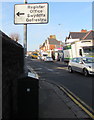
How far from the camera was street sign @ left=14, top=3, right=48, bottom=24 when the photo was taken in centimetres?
568

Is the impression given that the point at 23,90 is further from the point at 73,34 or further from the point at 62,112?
the point at 73,34

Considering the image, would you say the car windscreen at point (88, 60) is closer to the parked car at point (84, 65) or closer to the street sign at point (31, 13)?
the parked car at point (84, 65)

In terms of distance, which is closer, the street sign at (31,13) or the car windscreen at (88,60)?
the street sign at (31,13)

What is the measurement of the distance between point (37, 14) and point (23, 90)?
96.7 inches

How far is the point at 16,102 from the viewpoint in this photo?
464 centimetres

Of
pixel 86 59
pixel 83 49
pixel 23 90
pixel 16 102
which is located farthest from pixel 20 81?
pixel 83 49

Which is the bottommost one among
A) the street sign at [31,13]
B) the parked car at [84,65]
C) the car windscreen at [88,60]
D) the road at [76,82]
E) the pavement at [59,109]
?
the pavement at [59,109]

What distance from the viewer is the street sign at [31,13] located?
5.68 metres

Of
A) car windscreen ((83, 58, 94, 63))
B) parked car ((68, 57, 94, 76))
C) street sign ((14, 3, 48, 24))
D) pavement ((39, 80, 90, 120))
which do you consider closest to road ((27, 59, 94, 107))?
parked car ((68, 57, 94, 76))

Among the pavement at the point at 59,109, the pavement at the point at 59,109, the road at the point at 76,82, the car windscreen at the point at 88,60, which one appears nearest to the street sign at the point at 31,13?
the pavement at the point at 59,109

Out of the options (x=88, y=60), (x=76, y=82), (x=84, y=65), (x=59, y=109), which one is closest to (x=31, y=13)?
(x=59, y=109)

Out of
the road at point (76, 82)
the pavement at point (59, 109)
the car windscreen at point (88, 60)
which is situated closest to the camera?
the pavement at point (59, 109)

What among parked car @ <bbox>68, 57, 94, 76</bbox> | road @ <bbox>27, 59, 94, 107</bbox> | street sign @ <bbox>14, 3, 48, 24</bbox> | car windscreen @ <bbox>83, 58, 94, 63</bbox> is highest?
street sign @ <bbox>14, 3, 48, 24</bbox>

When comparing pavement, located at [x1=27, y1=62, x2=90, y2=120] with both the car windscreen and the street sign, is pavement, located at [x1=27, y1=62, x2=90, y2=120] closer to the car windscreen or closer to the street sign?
the street sign
